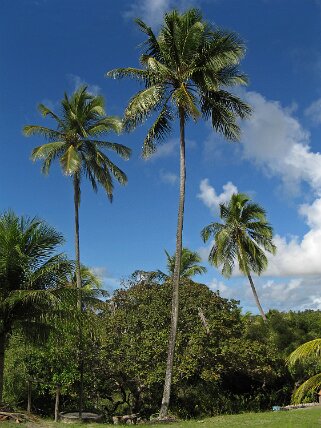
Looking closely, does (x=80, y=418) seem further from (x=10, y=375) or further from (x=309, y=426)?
(x=309, y=426)

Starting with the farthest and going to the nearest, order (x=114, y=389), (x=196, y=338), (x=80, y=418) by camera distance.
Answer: (x=114, y=389) → (x=196, y=338) → (x=80, y=418)

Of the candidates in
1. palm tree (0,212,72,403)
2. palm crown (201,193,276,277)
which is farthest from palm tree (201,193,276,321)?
palm tree (0,212,72,403)

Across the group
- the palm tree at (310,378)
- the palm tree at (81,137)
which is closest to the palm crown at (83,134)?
the palm tree at (81,137)

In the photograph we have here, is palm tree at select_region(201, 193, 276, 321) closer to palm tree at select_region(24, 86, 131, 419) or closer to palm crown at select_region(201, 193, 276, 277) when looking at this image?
palm crown at select_region(201, 193, 276, 277)

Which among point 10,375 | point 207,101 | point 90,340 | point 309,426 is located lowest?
point 309,426

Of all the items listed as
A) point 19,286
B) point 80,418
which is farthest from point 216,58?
point 80,418

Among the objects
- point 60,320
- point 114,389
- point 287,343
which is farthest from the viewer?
point 287,343

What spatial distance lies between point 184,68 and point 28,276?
30.5ft

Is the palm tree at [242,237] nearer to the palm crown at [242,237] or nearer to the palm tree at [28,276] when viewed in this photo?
the palm crown at [242,237]

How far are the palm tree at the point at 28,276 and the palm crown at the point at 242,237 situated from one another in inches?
716

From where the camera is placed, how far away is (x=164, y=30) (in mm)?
17188

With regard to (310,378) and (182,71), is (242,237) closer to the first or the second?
(182,71)

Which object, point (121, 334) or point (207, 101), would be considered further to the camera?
point (121, 334)

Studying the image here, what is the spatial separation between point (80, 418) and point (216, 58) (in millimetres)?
14141
